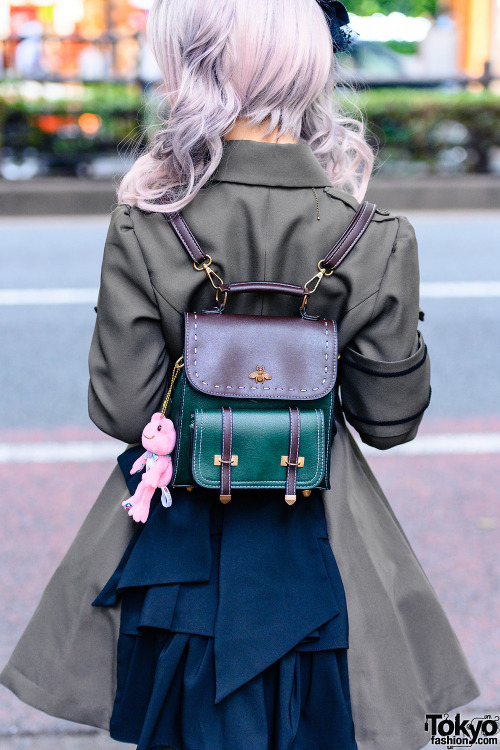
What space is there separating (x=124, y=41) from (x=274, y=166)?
12129mm

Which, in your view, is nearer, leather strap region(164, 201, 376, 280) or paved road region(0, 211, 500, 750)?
leather strap region(164, 201, 376, 280)

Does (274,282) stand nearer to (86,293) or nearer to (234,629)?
(234,629)

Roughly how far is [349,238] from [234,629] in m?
0.80

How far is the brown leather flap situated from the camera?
1699 millimetres

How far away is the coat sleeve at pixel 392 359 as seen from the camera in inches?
70.1

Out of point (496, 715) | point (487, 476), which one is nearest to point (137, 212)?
Answer: point (496, 715)

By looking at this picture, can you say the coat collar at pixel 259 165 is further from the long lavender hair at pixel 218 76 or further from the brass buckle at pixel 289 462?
the brass buckle at pixel 289 462

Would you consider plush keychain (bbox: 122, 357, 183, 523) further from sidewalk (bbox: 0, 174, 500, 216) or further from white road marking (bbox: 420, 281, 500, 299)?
sidewalk (bbox: 0, 174, 500, 216)

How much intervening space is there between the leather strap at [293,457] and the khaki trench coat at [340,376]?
0.63 feet

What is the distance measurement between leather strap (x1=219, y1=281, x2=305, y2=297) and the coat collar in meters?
0.22

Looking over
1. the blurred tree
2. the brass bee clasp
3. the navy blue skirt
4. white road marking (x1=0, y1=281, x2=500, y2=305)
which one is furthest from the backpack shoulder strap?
the blurred tree

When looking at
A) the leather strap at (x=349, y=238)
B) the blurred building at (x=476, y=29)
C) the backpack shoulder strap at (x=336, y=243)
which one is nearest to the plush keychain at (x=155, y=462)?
the backpack shoulder strap at (x=336, y=243)

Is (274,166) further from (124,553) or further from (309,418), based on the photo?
(124,553)

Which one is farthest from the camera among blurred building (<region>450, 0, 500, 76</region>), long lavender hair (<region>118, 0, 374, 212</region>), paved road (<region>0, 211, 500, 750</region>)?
blurred building (<region>450, 0, 500, 76</region>)
